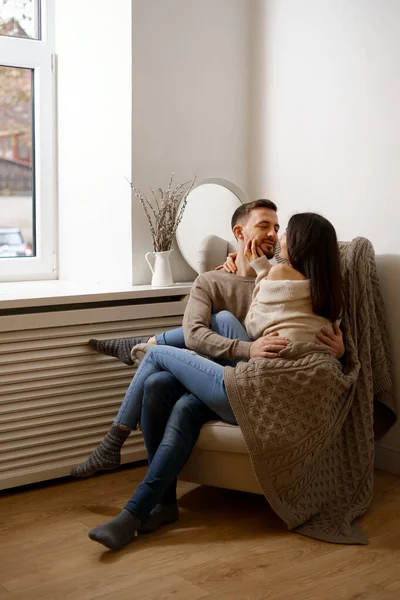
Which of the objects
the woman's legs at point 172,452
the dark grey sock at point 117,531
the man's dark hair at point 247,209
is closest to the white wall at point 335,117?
the man's dark hair at point 247,209

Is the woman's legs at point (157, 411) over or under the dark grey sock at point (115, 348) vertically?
under

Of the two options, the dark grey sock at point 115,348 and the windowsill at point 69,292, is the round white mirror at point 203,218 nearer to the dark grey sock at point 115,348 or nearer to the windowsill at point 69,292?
the windowsill at point 69,292

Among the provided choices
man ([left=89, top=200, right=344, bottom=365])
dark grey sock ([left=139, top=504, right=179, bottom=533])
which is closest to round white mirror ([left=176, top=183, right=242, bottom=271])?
man ([left=89, top=200, right=344, bottom=365])

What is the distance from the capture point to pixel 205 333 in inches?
105

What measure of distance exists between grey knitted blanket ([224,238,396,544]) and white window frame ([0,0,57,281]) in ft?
4.88

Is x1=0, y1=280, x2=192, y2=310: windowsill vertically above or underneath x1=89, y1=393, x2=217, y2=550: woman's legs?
above

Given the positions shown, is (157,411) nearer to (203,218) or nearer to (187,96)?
(203,218)

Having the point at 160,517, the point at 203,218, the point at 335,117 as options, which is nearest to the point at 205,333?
the point at 160,517

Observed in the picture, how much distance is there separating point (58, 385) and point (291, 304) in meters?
0.96

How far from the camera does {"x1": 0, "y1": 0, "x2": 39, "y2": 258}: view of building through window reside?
3.52 m

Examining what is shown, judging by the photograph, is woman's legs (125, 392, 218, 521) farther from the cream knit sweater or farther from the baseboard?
the baseboard

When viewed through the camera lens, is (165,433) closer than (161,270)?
Yes

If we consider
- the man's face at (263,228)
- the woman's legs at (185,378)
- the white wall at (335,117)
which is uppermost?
the white wall at (335,117)

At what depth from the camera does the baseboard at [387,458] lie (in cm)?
307
